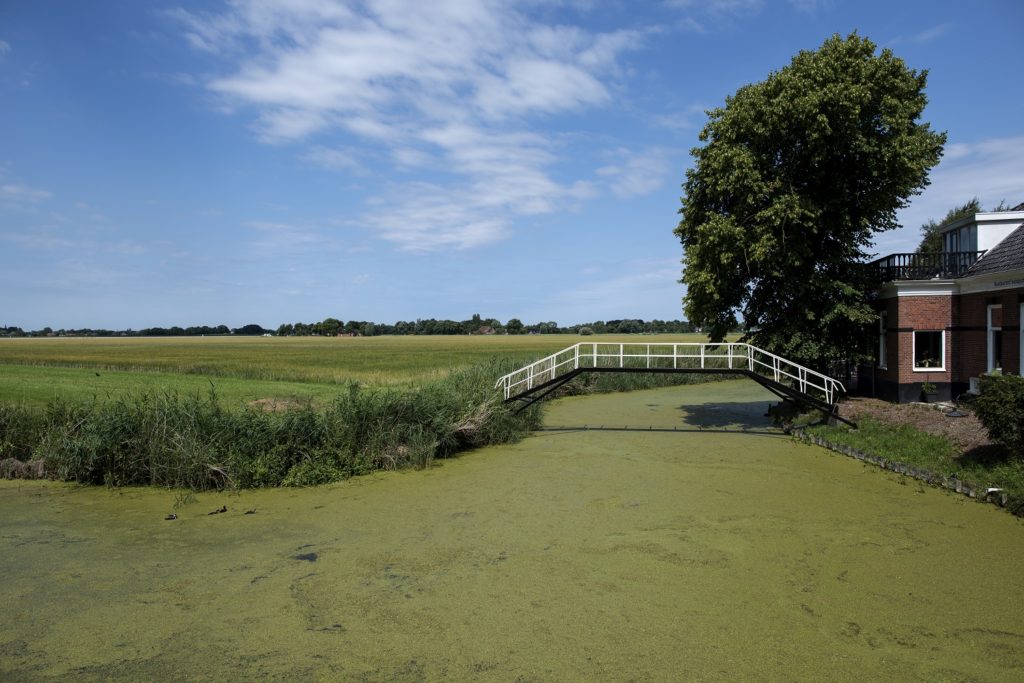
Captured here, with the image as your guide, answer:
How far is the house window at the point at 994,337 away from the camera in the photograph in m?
17.8

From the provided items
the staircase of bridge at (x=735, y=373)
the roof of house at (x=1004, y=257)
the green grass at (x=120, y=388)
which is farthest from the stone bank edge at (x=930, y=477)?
the green grass at (x=120, y=388)

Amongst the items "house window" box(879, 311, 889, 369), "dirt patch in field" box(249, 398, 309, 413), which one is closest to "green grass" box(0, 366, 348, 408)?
"dirt patch in field" box(249, 398, 309, 413)

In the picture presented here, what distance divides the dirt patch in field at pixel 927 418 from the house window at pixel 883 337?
1286 millimetres

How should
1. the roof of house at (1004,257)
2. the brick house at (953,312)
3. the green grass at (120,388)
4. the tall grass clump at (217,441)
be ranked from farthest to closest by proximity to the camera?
the green grass at (120,388)
the brick house at (953,312)
the roof of house at (1004,257)
the tall grass clump at (217,441)

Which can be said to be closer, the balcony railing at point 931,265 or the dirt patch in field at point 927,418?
the dirt patch in field at point 927,418

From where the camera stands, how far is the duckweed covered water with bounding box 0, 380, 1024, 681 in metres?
5.77

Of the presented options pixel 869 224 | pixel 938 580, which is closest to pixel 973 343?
pixel 869 224

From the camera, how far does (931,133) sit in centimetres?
1977

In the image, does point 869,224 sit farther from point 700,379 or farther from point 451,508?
point 700,379

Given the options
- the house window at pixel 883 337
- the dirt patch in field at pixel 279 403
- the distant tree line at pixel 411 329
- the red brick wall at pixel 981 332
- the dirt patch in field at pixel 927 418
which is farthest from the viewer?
the distant tree line at pixel 411 329

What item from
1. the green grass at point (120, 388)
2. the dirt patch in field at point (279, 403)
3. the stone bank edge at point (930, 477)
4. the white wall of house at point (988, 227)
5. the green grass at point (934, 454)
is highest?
the white wall of house at point (988, 227)

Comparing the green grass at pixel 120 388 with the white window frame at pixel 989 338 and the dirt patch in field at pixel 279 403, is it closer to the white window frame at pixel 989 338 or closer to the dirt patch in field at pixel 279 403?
the dirt patch in field at pixel 279 403

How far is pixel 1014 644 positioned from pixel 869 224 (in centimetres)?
1702

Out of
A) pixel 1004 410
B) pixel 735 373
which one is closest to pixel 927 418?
pixel 735 373
